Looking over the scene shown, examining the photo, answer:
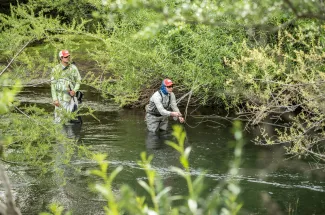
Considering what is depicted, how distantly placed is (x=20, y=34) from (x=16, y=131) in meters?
1.60

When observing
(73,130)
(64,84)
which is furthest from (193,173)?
(73,130)

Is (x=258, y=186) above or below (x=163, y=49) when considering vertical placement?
below

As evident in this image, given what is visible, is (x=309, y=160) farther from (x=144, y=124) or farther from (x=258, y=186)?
(x=144, y=124)

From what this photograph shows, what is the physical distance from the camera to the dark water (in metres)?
7.93

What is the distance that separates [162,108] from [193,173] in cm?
307

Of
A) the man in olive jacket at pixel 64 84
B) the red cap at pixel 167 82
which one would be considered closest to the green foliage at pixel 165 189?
the man in olive jacket at pixel 64 84

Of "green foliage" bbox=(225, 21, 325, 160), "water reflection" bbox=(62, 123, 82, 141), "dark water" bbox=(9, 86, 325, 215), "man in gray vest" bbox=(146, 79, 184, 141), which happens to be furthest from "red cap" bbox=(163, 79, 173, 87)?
"water reflection" bbox=(62, 123, 82, 141)

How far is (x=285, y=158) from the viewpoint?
422 inches

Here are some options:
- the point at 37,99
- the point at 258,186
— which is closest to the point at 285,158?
the point at 258,186

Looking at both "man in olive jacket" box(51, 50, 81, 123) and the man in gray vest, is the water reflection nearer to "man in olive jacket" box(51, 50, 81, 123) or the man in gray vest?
"man in olive jacket" box(51, 50, 81, 123)

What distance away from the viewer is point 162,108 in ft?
40.4

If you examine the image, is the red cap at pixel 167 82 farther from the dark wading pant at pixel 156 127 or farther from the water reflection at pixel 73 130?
the water reflection at pixel 73 130

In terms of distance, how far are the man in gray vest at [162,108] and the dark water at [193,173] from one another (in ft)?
1.08

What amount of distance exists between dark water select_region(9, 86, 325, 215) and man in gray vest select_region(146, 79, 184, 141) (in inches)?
12.9
